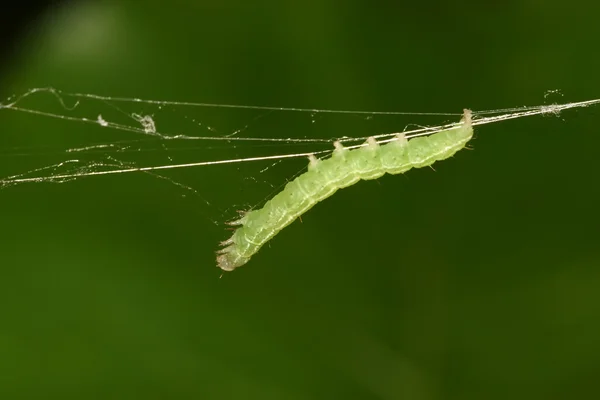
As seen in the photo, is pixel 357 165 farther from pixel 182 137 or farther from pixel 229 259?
pixel 182 137

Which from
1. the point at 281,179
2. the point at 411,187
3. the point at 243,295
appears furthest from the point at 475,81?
the point at 243,295

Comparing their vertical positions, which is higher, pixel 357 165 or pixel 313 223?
pixel 313 223

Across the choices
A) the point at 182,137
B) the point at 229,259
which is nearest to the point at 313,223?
the point at 229,259

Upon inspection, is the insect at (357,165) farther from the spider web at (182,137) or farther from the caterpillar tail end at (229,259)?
the spider web at (182,137)

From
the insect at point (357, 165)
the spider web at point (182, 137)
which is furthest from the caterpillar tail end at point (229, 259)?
the spider web at point (182, 137)

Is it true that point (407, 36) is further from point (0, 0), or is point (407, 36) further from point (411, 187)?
point (0, 0)

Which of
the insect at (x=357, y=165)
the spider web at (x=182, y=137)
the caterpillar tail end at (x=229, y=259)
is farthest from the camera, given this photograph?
the spider web at (x=182, y=137)
